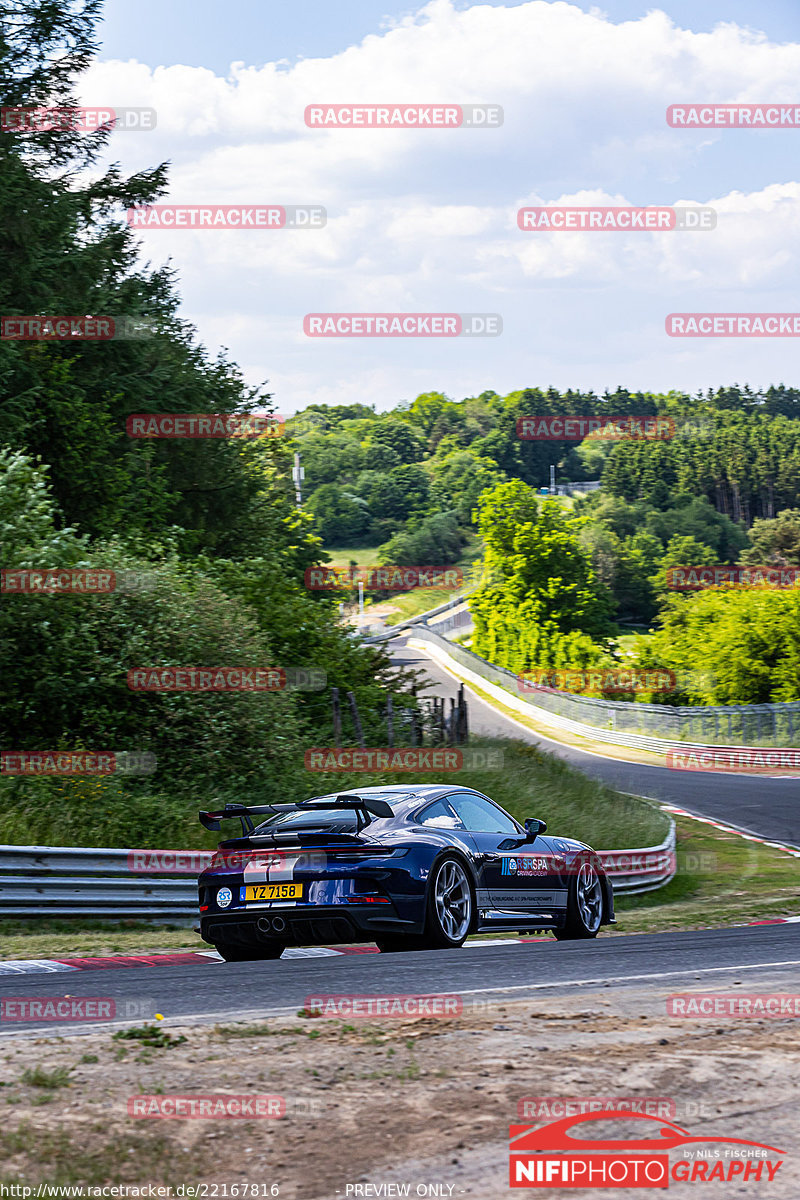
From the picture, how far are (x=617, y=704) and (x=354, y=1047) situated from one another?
57467 millimetres

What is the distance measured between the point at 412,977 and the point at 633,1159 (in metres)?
3.48

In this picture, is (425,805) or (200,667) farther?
(200,667)

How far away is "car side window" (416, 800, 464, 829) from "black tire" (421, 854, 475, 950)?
340mm

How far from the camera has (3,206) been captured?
84.7ft

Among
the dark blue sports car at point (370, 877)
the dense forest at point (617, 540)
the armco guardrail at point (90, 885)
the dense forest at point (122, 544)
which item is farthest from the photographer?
the dense forest at point (617, 540)

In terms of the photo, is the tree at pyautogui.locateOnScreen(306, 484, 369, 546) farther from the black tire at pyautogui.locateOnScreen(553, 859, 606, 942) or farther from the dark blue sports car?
the dark blue sports car

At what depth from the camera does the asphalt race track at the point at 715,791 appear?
101ft

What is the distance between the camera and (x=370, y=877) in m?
8.47

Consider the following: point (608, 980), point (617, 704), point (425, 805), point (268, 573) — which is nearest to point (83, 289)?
point (268, 573)

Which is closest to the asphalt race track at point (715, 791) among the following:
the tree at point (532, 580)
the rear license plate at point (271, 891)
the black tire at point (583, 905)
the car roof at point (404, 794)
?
the black tire at point (583, 905)

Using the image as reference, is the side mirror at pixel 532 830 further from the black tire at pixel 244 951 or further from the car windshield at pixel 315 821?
the black tire at pixel 244 951

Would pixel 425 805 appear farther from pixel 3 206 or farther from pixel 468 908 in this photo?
pixel 3 206

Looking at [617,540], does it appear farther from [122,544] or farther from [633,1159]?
[633,1159]

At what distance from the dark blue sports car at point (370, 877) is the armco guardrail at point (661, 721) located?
98.1 feet
